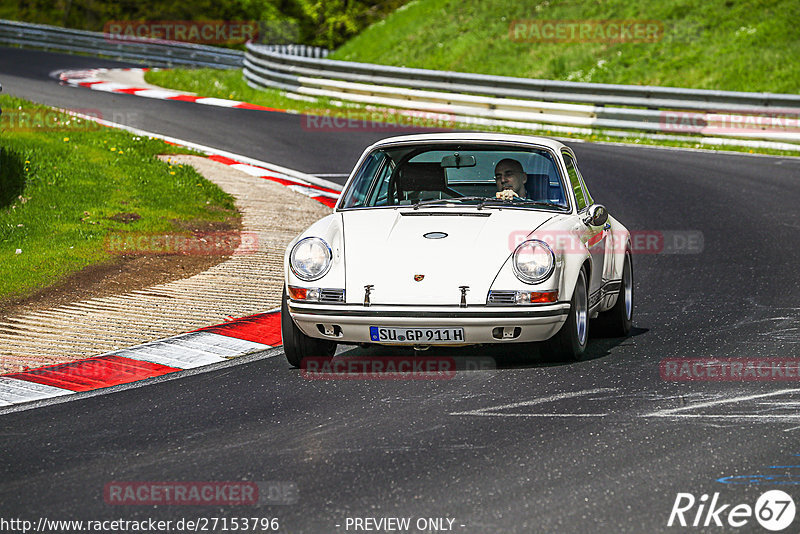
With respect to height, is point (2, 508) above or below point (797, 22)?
below

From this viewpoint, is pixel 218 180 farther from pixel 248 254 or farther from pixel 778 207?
pixel 778 207

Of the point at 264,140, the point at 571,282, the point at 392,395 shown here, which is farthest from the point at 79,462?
the point at 264,140

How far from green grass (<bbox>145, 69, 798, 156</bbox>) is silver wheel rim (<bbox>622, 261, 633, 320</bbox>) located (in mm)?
11706

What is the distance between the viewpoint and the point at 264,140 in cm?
1938

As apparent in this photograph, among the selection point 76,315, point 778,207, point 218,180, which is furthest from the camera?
point 218,180

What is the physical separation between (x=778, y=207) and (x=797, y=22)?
1371 centimetres

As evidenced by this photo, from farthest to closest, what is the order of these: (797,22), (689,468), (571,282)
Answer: (797,22) → (571,282) → (689,468)

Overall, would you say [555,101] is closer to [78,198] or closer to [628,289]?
[78,198]

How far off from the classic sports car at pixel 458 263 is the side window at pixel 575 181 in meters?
0.02
